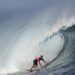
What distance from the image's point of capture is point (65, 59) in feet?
57.9

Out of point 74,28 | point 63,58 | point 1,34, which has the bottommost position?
point 63,58

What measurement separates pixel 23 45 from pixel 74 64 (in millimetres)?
7127

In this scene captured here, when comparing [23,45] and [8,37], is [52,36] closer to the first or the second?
[23,45]

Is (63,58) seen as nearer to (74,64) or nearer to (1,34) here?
(74,64)

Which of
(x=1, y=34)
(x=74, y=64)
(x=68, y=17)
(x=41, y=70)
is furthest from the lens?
(x=1, y=34)

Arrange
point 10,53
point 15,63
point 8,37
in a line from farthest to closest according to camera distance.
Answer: point 8,37 < point 10,53 < point 15,63

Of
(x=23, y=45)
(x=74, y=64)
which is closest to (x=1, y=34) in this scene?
(x=23, y=45)

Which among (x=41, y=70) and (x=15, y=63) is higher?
(x=15, y=63)

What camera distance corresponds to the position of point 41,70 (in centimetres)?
1708

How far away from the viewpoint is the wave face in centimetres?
1548

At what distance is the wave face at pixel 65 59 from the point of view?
15.5 m

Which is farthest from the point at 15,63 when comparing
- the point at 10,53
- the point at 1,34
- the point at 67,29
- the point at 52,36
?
the point at 1,34

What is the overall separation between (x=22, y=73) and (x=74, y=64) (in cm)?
340

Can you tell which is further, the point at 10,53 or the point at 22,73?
the point at 10,53
